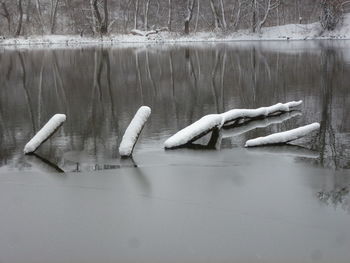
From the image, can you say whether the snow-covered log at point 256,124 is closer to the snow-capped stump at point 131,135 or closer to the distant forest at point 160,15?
the snow-capped stump at point 131,135

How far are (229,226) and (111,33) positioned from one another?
144 ft

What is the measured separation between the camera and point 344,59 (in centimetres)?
2481

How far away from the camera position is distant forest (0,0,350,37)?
46.5m

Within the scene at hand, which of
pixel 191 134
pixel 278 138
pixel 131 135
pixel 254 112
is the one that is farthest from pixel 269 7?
pixel 131 135

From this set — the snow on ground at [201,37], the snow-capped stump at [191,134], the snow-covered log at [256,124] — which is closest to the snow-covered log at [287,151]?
the snow-capped stump at [191,134]

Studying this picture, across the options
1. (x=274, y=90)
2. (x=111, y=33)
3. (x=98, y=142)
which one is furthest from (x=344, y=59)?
(x=111, y=33)

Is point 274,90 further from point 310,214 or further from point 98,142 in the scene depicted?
point 310,214

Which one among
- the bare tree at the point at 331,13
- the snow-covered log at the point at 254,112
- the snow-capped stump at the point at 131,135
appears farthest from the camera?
the bare tree at the point at 331,13

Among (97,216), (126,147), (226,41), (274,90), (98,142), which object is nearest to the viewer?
(97,216)

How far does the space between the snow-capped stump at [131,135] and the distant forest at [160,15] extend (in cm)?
3863

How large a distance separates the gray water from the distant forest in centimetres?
3275

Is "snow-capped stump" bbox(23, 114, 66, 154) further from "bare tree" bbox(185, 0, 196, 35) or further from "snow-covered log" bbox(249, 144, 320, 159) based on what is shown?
"bare tree" bbox(185, 0, 196, 35)

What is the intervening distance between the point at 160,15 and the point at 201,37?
33.2 ft

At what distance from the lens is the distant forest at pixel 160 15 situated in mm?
46463
